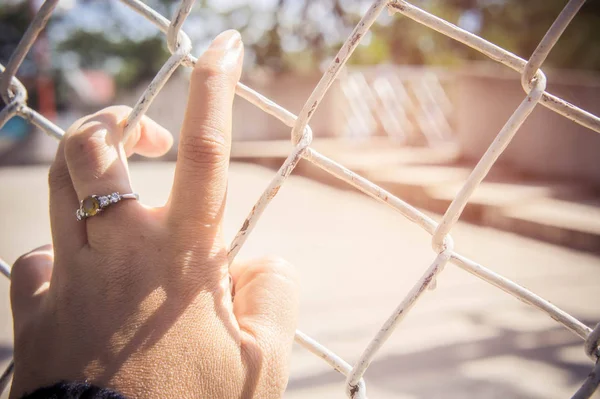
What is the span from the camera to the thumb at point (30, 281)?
714 millimetres

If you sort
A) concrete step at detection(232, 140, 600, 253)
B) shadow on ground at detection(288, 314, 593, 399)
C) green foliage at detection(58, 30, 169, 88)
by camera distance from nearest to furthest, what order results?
shadow on ground at detection(288, 314, 593, 399) → concrete step at detection(232, 140, 600, 253) → green foliage at detection(58, 30, 169, 88)

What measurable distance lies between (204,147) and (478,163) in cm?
37

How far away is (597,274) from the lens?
281cm

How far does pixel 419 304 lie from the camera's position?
8.00ft

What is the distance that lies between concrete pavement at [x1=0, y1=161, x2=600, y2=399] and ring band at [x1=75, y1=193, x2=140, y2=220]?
1293mm

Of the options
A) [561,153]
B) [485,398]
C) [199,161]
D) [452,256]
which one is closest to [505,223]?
[561,153]

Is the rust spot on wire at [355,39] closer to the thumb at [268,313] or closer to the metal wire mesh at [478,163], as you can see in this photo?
the metal wire mesh at [478,163]

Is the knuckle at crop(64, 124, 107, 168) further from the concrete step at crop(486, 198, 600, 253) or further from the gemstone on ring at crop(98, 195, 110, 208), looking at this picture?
the concrete step at crop(486, 198, 600, 253)


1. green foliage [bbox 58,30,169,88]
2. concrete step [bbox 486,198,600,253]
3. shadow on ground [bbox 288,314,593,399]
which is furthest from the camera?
green foliage [bbox 58,30,169,88]

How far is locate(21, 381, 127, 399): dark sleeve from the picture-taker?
577 millimetres

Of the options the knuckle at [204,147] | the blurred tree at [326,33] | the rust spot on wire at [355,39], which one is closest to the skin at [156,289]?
the knuckle at [204,147]

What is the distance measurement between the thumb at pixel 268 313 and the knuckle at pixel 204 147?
0.21m

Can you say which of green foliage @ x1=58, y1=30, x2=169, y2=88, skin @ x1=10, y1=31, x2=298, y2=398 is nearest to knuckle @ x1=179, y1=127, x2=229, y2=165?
skin @ x1=10, y1=31, x2=298, y2=398

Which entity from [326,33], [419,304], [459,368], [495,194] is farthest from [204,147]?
[326,33]
